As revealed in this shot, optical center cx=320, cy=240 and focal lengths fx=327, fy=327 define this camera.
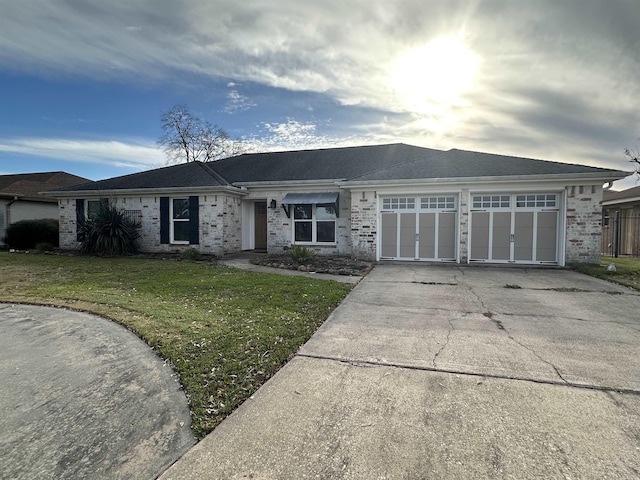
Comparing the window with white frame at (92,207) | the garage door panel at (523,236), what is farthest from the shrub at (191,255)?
the garage door panel at (523,236)

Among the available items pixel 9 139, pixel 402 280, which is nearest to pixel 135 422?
pixel 402 280

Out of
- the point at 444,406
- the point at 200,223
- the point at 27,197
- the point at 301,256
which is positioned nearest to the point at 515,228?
the point at 301,256

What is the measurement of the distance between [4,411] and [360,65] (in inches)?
432

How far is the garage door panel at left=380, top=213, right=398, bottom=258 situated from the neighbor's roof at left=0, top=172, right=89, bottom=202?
19834mm

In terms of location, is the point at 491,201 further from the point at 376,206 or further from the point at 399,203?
the point at 376,206

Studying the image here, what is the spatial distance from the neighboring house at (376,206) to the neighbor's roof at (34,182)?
8.22 meters

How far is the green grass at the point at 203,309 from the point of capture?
3201mm

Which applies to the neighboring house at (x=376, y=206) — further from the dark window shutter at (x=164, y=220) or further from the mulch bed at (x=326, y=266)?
the mulch bed at (x=326, y=266)

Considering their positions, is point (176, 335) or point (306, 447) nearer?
point (306, 447)

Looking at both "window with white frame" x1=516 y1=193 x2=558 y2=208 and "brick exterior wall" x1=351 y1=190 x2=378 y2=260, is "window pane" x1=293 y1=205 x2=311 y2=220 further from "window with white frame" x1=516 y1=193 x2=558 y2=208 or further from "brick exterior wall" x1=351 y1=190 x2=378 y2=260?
"window with white frame" x1=516 y1=193 x2=558 y2=208

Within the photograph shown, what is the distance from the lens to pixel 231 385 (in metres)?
3.07

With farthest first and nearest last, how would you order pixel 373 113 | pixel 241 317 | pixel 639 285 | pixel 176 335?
pixel 373 113
pixel 639 285
pixel 241 317
pixel 176 335

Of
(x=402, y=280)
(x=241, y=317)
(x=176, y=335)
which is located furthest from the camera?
(x=402, y=280)

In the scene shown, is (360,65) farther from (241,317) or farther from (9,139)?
(9,139)
